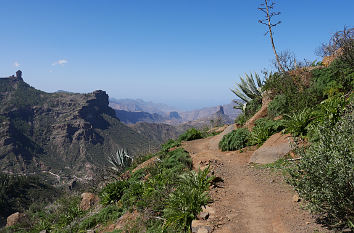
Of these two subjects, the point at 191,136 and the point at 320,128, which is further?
the point at 191,136

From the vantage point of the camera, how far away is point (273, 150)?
8.51 metres

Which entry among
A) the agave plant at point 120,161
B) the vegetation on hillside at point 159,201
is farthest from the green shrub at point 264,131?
the agave plant at point 120,161

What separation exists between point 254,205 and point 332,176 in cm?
264

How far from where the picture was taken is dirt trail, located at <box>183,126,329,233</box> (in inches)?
183

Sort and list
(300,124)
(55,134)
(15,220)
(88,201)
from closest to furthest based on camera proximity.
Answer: (300,124)
(88,201)
(15,220)
(55,134)

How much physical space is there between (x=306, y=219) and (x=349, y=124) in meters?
1.96

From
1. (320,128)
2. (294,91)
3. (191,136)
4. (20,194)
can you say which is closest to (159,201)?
(320,128)

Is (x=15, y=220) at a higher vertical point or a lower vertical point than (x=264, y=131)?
lower

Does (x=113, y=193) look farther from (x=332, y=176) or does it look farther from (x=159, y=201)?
(x=332, y=176)

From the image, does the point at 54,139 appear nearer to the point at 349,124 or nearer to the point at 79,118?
the point at 79,118

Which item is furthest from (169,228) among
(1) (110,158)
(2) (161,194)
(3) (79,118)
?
(3) (79,118)

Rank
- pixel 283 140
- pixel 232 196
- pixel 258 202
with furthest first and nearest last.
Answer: pixel 283 140 → pixel 232 196 → pixel 258 202

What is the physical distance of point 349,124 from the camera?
159 inches

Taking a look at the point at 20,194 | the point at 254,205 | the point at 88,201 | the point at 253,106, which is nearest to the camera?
the point at 254,205
